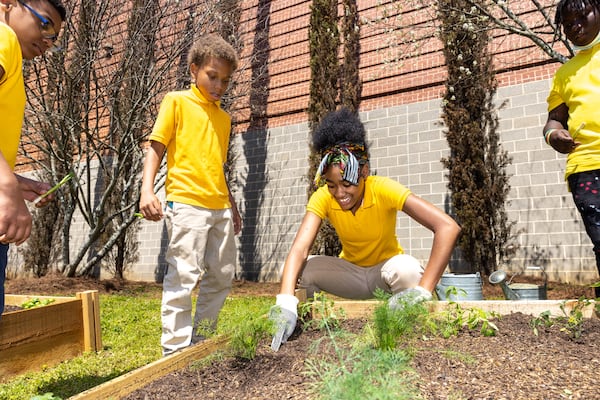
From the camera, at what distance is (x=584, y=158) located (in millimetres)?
2326

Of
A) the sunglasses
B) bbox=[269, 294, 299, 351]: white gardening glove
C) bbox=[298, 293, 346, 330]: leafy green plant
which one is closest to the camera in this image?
the sunglasses

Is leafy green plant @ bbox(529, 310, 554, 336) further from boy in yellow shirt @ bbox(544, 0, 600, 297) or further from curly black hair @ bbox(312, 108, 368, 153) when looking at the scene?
curly black hair @ bbox(312, 108, 368, 153)

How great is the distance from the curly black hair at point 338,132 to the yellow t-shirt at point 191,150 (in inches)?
24.9

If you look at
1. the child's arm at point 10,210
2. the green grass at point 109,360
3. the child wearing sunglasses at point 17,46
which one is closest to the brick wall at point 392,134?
the green grass at point 109,360

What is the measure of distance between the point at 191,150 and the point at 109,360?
1487 mm

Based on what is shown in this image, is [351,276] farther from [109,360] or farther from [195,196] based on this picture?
[109,360]

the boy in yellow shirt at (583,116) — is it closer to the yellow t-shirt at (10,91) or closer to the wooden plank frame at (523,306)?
the wooden plank frame at (523,306)

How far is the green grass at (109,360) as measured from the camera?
2.32 m

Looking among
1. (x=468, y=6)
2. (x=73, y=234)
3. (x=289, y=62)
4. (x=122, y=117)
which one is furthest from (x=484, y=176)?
(x=73, y=234)

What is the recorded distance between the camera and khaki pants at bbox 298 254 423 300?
2586 mm

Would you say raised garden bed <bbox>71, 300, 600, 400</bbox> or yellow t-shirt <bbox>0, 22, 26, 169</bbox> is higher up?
yellow t-shirt <bbox>0, 22, 26, 169</bbox>

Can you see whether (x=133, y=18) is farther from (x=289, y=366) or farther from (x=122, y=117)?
(x=289, y=366)

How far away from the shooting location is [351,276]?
9.10 feet

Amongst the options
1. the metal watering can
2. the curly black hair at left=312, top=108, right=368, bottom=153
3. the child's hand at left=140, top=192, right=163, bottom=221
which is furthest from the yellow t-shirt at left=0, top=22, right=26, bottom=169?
the metal watering can
